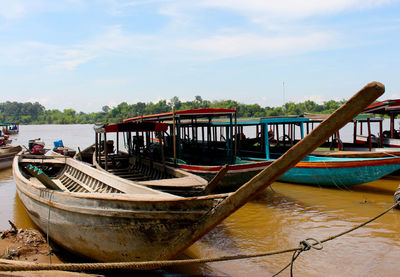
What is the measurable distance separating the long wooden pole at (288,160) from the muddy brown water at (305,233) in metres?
1.78

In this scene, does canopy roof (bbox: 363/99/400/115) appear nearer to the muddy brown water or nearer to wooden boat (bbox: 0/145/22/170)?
the muddy brown water

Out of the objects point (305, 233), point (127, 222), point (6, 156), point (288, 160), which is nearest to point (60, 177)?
point (127, 222)

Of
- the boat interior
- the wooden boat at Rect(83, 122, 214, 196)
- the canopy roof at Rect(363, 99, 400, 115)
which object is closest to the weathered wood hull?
the boat interior

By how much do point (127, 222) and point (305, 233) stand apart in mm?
4615

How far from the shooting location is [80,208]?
467 centimetres

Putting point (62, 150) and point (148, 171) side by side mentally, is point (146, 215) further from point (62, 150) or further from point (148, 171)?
point (62, 150)

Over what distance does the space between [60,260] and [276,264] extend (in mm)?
3801

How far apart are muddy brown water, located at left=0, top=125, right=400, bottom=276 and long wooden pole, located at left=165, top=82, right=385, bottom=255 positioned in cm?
178

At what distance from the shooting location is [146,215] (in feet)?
13.5

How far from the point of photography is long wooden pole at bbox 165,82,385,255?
2.63 meters

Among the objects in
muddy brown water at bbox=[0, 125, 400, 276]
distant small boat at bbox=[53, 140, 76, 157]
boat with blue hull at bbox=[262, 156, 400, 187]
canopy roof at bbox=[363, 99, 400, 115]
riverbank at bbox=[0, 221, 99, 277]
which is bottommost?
muddy brown water at bbox=[0, 125, 400, 276]

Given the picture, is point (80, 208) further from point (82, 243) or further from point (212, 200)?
point (212, 200)

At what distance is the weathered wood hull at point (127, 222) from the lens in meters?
3.95

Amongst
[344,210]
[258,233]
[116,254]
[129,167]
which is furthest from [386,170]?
[116,254]
